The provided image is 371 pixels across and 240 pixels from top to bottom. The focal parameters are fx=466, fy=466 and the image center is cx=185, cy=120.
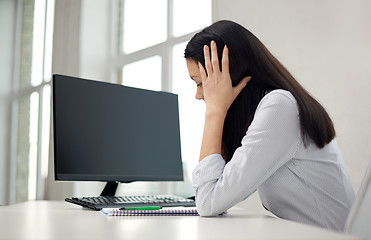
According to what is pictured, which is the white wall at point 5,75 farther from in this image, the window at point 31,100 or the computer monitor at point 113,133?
the computer monitor at point 113,133

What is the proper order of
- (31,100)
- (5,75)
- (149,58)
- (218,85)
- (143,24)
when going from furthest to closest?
(5,75) → (31,100) → (143,24) → (149,58) → (218,85)

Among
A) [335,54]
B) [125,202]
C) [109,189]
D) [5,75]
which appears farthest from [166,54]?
[5,75]

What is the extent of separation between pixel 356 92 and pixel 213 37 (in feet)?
2.45

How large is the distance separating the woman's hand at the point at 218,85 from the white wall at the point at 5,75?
176 inches

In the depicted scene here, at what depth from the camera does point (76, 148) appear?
152 centimetres

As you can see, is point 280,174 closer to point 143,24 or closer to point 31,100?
point 143,24

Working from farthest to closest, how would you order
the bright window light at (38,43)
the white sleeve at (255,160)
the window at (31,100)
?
the bright window light at (38,43) < the window at (31,100) < the white sleeve at (255,160)

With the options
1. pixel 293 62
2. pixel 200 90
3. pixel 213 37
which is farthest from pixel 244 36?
pixel 293 62

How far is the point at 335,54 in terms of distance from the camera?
1.88 metres

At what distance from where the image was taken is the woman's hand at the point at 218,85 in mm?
1258

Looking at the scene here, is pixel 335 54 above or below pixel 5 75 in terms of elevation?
below

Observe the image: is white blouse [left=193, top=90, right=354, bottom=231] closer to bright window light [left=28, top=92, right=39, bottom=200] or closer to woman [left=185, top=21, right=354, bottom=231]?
woman [left=185, top=21, right=354, bottom=231]

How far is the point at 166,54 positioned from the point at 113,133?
1797mm

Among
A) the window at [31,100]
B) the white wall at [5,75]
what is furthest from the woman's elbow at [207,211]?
the white wall at [5,75]
